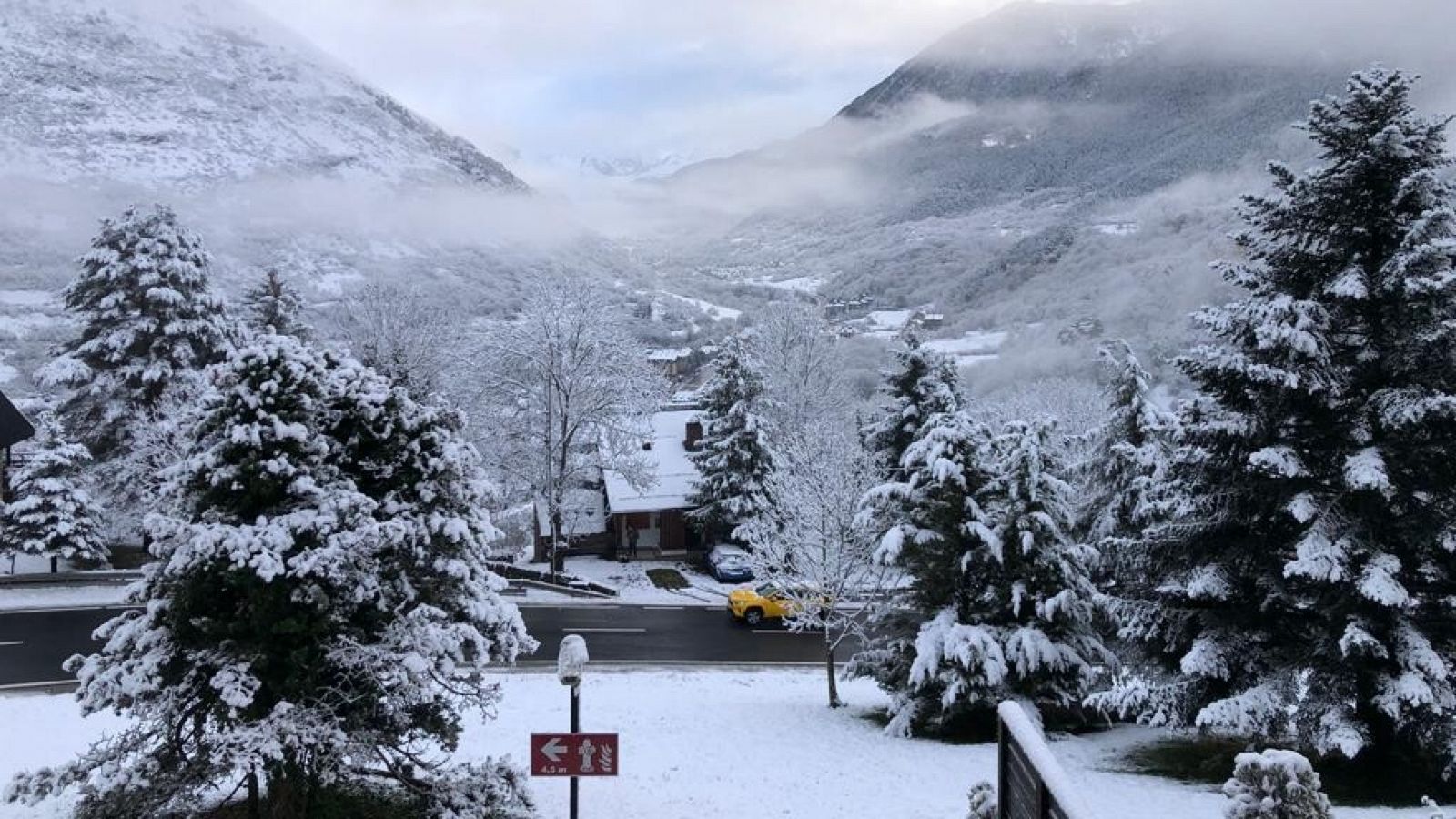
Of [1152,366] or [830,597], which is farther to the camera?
[1152,366]

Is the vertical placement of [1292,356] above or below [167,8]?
below

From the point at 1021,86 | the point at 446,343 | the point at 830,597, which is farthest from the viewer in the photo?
the point at 1021,86

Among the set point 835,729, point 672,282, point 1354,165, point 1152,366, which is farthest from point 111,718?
point 672,282

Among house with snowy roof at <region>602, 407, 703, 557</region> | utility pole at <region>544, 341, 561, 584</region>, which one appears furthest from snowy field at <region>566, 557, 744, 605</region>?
utility pole at <region>544, 341, 561, 584</region>

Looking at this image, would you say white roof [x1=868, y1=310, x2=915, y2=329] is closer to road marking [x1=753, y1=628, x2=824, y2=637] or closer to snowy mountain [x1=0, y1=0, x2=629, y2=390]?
snowy mountain [x1=0, y1=0, x2=629, y2=390]

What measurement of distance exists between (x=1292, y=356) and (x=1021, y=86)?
200 meters

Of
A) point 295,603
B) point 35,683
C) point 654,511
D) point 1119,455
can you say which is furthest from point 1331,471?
point 654,511

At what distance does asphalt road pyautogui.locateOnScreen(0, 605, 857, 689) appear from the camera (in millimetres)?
22281

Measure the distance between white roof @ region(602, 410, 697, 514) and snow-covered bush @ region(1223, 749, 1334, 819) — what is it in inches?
1326

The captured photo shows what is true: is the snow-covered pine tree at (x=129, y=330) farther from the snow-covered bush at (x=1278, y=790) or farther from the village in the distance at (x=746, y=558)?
the snow-covered bush at (x=1278, y=790)

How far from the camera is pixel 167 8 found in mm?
170875

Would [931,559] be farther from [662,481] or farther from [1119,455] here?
[662,481]

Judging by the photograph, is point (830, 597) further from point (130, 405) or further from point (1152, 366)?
point (1152, 366)

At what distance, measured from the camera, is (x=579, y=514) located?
4088 cm
